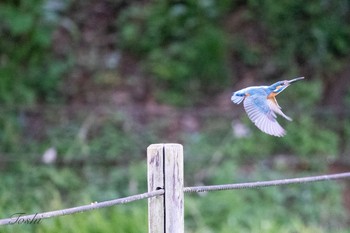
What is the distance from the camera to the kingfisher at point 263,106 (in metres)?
2.18

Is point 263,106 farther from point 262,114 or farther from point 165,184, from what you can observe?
point 165,184

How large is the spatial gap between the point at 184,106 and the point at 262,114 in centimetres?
602

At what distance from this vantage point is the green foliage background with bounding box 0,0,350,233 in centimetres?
672

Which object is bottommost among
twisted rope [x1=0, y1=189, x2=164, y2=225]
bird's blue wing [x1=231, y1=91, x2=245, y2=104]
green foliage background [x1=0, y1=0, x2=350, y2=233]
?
twisted rope [x1=0, y1=189, x2=164, y2=225]

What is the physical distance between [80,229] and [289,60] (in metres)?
4.09

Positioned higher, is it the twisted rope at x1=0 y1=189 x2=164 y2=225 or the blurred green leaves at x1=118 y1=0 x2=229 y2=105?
the blurred green leaves at x1=118 y1=0 x2=229 y2=105

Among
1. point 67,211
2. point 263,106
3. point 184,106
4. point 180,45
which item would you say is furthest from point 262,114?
point 180,45

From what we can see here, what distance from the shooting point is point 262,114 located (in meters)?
2.20

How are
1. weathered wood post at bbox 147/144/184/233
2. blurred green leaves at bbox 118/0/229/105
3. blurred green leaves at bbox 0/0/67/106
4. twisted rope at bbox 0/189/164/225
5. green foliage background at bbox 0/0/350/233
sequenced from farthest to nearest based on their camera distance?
blurred green leaves at bbox 118/0/229/105
blurred green leaves at bbox 0/0/67/106
green foliage background at bbox 0/0/350/233
weathered wood post at bbox 147/144/184/233
twisted rope at bbox 0/189/164/225

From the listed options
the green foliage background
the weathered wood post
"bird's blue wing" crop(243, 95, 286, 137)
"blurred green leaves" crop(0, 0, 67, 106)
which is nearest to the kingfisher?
"bird's blue wing" crop(243, 95, 286, 137)

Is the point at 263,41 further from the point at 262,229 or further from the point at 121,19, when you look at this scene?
the point at 262,229

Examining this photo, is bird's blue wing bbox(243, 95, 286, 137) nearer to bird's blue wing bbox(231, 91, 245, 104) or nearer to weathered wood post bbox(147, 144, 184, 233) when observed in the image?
bird's blue wing bbox(231, 91, 245, 104)

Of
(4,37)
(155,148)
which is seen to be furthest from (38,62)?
(155,148)

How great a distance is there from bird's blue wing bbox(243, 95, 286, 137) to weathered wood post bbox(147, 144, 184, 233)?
62 centimetres
